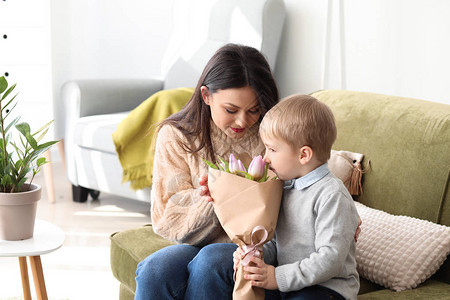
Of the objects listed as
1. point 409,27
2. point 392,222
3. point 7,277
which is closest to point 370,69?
point 409,27

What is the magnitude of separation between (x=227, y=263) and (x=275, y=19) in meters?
2.15

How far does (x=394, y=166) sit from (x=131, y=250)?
2.45ft

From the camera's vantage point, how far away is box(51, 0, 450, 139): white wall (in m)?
2.76

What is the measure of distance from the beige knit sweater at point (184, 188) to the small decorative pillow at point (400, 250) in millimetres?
348

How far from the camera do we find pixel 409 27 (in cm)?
282

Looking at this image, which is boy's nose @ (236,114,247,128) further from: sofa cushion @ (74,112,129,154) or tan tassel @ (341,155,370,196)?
sofa cushion @ (74,112,129,154)

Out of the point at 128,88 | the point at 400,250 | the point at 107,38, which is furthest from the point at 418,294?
the point at 107,38

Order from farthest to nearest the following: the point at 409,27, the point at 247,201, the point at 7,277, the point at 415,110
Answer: the point at 409,27 → the point at 7,277 → the point at 415,110 → the point at 247,201

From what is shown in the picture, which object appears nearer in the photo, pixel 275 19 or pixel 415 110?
pixel 415 110

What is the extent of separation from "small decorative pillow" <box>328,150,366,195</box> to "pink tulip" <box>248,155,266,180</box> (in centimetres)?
45

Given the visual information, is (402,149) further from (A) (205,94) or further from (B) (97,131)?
(B) (97,131)

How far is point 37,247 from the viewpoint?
1604 millimetres

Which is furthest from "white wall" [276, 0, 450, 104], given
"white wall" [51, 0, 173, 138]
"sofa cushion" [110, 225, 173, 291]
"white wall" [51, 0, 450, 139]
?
"sofa cushion" [110, 225, 173, 291]

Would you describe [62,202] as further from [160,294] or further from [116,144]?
[160,294]
